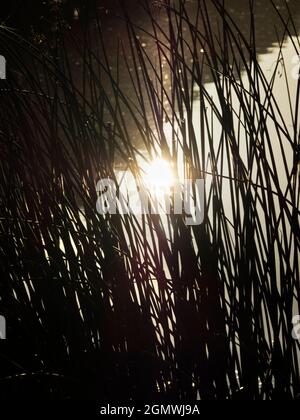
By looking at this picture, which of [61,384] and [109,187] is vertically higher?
[109,187]

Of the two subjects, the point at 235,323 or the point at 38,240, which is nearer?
the point at 235,323

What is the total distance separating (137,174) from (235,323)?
0.27 meters

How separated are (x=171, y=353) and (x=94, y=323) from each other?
0.12 meters

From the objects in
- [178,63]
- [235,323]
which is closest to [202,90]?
[178,63]

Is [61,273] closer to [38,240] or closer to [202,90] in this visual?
[38,240]

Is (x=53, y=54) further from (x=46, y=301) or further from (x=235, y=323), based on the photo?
(x=235, y=323)

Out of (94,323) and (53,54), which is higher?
(53,54)

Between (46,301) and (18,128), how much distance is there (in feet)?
0.88

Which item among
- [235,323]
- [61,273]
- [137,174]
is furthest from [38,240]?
[235,323]

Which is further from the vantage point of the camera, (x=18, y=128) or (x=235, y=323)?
(x=18, y=128)

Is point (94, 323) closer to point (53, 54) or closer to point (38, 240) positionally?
point (38, 240)
